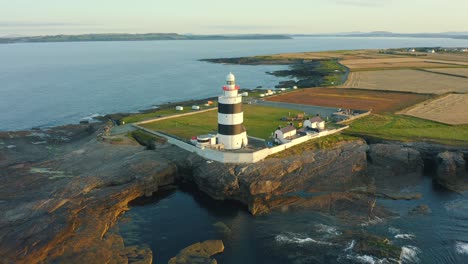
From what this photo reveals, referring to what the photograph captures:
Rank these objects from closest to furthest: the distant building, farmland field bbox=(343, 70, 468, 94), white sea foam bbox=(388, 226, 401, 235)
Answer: white sea foam bbox=(388, 226, 401, 235) → the distant building → farmland field bbox=(343, 70, 468, 94)

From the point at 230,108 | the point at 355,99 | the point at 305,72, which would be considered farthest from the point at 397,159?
the point at 305,72

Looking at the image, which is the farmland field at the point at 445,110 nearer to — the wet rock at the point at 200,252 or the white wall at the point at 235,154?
the white wall at the point at 235,154

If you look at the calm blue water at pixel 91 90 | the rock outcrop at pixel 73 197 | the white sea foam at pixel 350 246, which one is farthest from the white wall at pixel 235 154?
the calm blue water at pixel 91 90

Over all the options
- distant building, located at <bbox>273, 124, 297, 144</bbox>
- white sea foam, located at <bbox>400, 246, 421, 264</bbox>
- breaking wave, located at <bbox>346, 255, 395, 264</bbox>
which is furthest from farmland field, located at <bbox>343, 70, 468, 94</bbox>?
breaking wave, located at <bbox>346, 255, 395, 264</bbox>

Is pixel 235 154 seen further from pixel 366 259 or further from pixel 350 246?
pixel 366 259

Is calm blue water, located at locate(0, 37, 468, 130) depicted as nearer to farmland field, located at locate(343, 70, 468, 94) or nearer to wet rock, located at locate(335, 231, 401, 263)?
farmland field, located at locate(343, 70, 468, 94)
